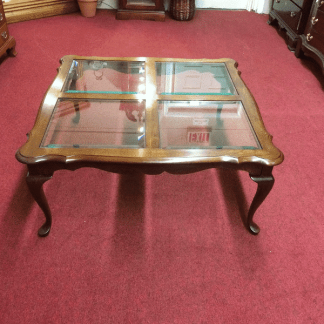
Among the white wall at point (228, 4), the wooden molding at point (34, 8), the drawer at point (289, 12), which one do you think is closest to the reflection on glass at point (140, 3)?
the white wall at point (228, 4)

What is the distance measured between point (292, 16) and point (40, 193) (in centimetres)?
270

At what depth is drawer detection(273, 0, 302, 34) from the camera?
2.62 metres

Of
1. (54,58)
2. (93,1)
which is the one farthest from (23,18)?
(54,58)

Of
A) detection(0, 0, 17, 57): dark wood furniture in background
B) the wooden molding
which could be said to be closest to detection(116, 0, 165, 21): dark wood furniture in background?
the wooden molding

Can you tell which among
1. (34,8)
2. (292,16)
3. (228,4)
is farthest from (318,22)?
(34,8)

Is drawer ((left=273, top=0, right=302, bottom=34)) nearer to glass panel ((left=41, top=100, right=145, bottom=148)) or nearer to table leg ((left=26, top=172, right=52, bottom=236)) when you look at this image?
glass panel ((left=41, top=100, right=145, bottom=148))

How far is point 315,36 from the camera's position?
2.35 m

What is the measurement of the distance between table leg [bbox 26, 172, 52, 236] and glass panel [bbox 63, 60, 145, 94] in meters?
0.48

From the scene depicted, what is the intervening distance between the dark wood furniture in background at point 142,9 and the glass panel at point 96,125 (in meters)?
2.49

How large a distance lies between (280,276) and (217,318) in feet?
0.91

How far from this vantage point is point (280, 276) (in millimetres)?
1053

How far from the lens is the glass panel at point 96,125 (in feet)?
3.43

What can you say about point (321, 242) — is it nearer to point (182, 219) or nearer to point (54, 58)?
point (182, 219)

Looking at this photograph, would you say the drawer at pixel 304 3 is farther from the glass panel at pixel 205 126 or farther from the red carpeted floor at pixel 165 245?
the glass panel at pixel 205 126
